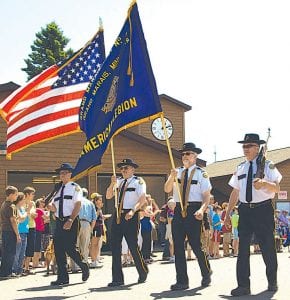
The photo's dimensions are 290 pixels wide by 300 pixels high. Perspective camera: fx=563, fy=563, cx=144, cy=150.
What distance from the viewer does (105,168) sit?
20906mm

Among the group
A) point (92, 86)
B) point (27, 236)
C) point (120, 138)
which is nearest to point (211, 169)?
point (120, 138)

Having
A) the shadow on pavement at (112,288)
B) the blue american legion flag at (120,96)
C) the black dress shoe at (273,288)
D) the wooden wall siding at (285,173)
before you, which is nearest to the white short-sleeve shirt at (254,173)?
the black dress shoe at (273,288)

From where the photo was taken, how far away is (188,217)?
8227 millimetres

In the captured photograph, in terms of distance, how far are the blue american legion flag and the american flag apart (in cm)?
193

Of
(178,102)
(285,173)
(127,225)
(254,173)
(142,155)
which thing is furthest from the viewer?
(285,173)

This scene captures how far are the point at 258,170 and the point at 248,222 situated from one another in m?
0.73

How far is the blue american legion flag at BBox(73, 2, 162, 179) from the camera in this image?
8.66 m

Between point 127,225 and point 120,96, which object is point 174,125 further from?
point 127,225

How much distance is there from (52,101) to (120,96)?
2981mm

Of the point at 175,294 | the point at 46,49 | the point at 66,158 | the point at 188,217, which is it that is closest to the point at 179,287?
the point at 175,294

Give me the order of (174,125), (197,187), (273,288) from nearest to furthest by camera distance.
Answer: (273,288) < (197,187) < (174,125)

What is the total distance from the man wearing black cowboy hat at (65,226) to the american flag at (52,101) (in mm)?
2122

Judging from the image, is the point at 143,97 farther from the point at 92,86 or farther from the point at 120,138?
the point at 120,138

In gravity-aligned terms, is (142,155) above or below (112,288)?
above
